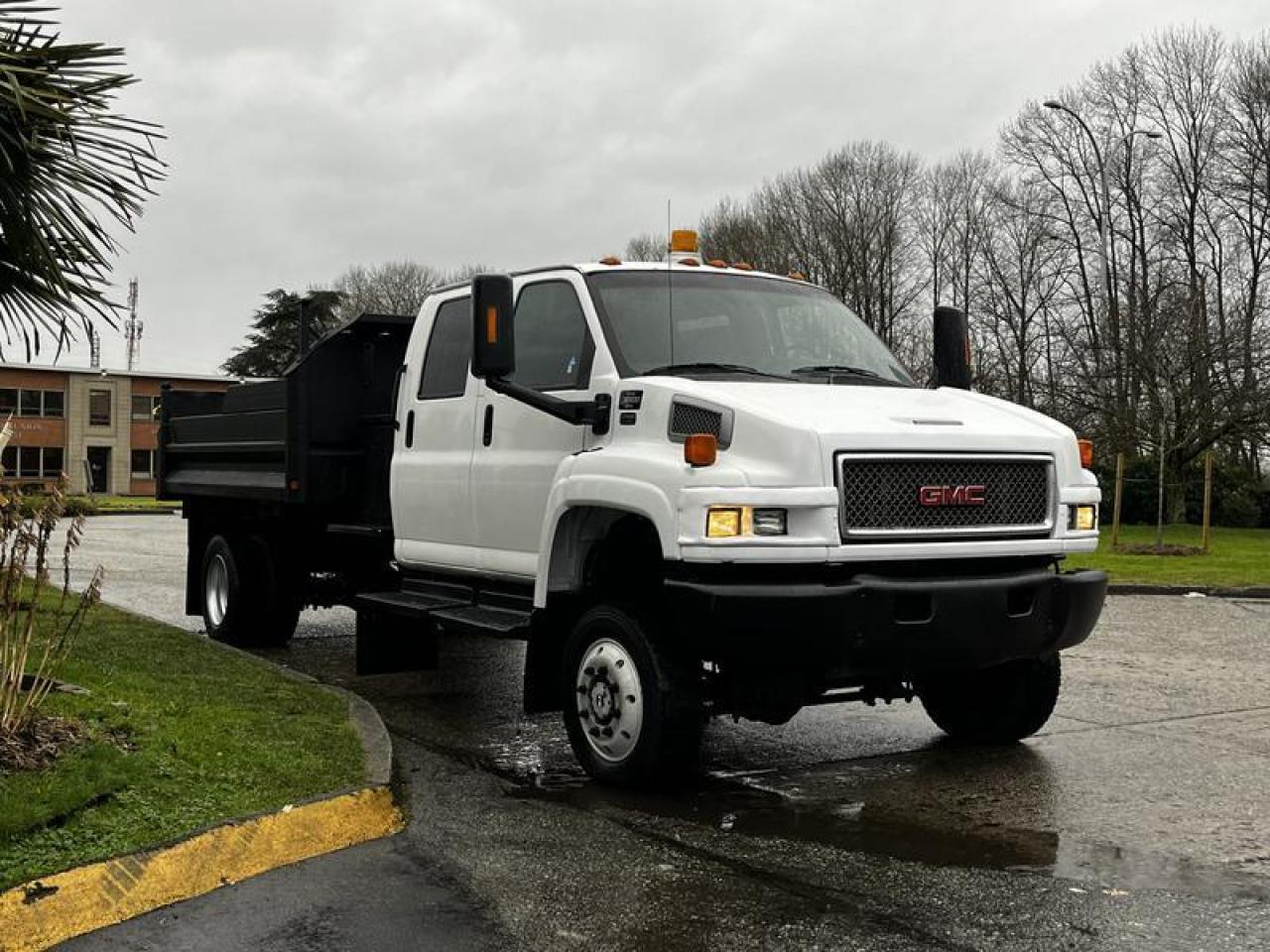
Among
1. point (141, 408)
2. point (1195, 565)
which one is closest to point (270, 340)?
point (141, 408)

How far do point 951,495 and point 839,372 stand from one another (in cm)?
118

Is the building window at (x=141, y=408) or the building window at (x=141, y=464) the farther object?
the building window at (x=141, y=464)

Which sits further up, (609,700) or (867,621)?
(867,621)

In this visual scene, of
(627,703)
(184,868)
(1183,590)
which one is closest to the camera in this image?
(184,868)

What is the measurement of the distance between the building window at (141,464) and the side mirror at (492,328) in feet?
224

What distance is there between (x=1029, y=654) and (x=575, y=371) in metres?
2.54

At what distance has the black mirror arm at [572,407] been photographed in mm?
6562

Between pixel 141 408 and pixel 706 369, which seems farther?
pixel 141 408

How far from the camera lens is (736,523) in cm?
562

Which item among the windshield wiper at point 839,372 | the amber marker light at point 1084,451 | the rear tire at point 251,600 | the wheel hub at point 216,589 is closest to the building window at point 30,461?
the wheel hub at point 216,589

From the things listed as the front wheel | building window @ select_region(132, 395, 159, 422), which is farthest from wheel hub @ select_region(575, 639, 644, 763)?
building window @ select_region(132, 395, 159, 422)

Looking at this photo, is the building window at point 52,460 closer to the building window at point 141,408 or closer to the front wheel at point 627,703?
the building window at point 141,408

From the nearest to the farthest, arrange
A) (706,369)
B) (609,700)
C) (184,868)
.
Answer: (184,868)
(609,700)
(706,369)

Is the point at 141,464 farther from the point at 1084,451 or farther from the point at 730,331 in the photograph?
the point at 1084,451
